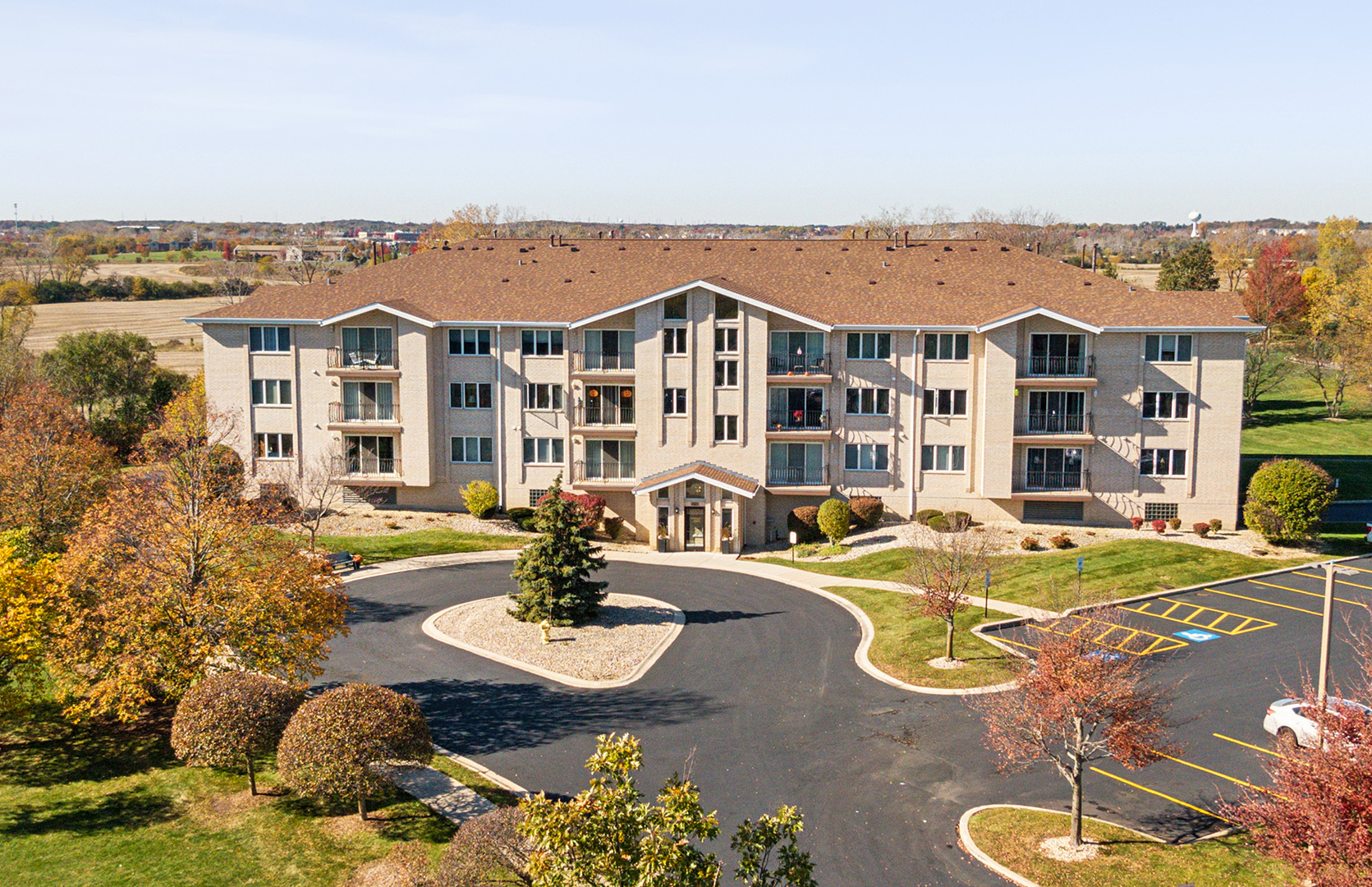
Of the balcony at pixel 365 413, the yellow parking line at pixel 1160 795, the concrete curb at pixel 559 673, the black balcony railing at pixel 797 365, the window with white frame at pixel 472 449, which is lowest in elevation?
the concrete curb at pixel 559 673

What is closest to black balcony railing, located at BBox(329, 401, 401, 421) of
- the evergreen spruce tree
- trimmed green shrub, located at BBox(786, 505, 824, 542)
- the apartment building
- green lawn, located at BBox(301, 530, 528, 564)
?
the apartment building

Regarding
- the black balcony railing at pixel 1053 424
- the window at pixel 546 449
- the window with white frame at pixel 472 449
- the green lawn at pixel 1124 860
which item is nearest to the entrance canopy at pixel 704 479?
the window at pixel 546 449

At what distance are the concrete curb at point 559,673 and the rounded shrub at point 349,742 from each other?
8.65 m

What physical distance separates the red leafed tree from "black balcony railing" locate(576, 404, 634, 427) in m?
31.9

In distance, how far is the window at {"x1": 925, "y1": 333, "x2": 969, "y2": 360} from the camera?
50.4 metres

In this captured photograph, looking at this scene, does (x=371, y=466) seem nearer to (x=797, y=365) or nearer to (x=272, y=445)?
(x=272, y=445)

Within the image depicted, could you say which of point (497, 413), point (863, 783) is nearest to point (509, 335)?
point (497, 413)

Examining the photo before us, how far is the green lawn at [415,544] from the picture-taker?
47188mm

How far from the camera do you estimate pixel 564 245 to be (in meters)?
62.1

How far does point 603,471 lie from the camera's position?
52219 millimetres

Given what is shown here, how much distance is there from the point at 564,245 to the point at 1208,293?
119 ft

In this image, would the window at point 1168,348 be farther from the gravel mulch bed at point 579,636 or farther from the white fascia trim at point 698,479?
the gravel mulch bed at point 579,636

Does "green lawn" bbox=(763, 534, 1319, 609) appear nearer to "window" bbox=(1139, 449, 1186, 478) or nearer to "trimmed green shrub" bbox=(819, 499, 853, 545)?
"trimmed green shrub" bbox=(819, 499, 853, 545)

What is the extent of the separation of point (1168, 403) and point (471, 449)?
35.7 meters
